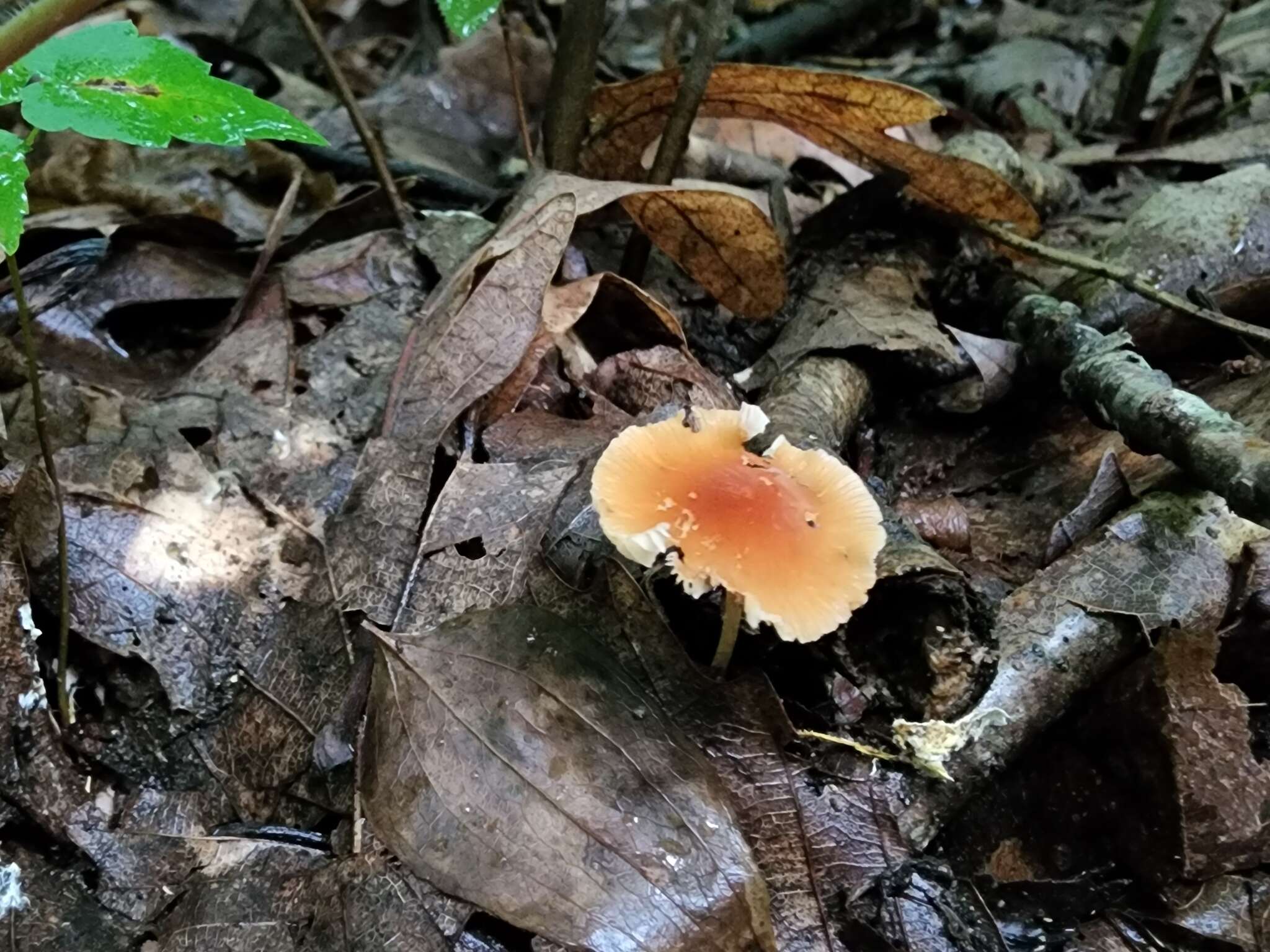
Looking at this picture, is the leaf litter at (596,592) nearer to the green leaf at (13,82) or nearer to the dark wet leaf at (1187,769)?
the dark wet leaf at (1187,769)

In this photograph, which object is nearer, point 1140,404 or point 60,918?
point 60,918

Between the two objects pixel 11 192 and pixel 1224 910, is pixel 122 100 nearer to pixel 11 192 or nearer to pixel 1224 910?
pixel 11 192

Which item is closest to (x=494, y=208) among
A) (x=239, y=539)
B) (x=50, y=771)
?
(x=239, y=539)

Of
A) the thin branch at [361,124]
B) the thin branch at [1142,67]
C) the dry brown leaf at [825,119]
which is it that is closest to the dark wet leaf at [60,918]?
the thin branch at [361,124]

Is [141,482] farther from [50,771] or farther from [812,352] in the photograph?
[812,352]

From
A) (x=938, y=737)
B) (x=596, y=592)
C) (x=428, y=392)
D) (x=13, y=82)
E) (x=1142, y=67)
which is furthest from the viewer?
(x=1142, y=67)

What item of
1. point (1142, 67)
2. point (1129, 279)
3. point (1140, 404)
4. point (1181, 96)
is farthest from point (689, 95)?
point (1142, 67)

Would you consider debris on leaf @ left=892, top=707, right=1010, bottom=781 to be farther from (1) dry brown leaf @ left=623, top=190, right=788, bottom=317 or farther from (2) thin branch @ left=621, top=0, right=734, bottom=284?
(2) thin branch @ left=621, top=0, right=734, bottom=284
